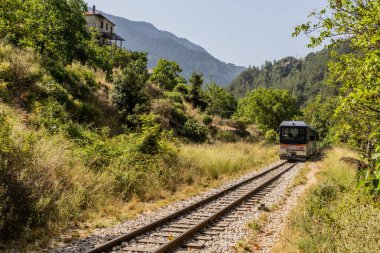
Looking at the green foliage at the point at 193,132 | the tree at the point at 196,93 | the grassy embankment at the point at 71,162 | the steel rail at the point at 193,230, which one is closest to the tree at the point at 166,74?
the tree at the point at 196,93

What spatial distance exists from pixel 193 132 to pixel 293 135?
29.1ft

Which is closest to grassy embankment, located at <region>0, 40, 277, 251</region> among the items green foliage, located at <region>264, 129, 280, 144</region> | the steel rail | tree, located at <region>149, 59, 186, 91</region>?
the steel rail

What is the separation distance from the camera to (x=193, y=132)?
2648 centimetres

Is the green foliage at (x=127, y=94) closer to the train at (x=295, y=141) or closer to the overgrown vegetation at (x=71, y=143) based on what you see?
the overgrown vegetation at (x=71, y=143)

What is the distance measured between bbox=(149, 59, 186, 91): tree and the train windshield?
90.2 feet

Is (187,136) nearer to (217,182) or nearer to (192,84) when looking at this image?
(217,182)

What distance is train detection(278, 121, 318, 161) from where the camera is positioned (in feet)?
91.8

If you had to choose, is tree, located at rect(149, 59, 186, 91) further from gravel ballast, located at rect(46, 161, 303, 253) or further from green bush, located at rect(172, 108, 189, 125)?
gravel ballast, located at rect(46, 161, 303, 253)

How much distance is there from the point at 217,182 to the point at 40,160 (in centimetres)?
876

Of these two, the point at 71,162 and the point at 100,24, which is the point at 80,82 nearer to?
the point at 71,162

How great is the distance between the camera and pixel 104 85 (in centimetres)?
2489

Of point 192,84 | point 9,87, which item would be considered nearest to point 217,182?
point 9,87

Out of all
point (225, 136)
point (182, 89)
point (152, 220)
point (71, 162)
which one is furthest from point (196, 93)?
point (152, 220)

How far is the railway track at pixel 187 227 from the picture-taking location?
263 inches
